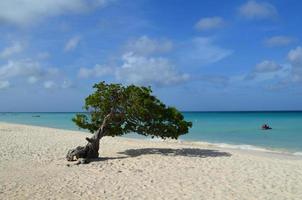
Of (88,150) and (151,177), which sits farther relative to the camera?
(88,150)

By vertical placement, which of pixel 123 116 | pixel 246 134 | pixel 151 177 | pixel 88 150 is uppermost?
pixel 123 116

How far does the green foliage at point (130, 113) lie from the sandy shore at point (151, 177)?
1.05 metres

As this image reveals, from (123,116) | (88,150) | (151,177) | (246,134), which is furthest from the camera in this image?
(246,134)

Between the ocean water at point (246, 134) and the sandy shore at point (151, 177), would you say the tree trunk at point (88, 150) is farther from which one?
the ocean water at point (246, 134)

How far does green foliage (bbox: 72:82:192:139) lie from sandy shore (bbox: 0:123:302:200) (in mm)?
1055

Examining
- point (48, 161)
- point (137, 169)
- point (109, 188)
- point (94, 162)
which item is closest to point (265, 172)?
point (137, 169)

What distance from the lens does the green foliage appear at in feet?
46.1

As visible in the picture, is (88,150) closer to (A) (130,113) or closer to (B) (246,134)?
(A) (130,113)

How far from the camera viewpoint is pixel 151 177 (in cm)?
1037

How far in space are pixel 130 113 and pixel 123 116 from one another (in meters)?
0.36

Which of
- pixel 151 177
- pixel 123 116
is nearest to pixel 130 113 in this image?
pixel 123 116

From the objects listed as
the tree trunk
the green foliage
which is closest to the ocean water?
the green foliage

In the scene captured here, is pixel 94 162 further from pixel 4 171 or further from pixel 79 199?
pixel 79 199

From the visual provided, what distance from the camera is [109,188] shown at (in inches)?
358
